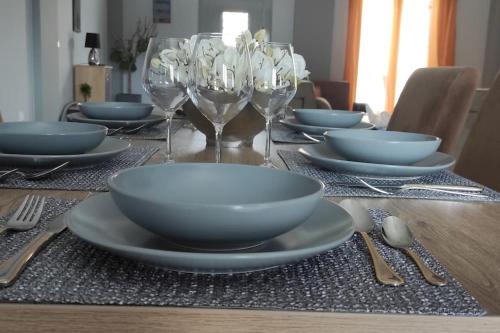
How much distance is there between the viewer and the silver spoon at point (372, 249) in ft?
1.26

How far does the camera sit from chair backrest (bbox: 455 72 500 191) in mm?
1334

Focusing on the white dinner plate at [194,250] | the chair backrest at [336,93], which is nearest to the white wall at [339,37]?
the chair backrest at [336,93]

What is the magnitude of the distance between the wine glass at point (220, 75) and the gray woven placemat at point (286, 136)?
53 cm

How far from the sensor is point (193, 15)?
764cm

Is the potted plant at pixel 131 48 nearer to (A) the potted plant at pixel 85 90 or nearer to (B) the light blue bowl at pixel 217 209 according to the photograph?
(A) the potted plant at pixel 85 90

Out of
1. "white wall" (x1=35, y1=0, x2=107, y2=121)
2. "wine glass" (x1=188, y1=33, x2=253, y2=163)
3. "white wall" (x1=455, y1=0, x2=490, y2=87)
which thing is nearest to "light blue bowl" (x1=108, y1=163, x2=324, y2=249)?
"wine glass" (x1=188, y1=33, x2=253, y2=163)

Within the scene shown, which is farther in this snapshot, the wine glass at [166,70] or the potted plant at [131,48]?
the potted plant at [131,48]

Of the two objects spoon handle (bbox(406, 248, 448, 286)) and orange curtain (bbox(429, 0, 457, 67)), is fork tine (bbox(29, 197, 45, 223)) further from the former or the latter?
orange curtain (bbox(429, 0, 457, 67))

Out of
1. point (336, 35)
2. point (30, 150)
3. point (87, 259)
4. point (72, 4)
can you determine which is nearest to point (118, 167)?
point (30, 150)

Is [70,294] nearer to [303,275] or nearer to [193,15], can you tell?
[303,275]

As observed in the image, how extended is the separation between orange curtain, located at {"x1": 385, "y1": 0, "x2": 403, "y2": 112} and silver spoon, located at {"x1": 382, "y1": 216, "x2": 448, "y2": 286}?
22.9ft

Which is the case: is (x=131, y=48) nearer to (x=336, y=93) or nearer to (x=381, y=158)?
(x=336, y=93)

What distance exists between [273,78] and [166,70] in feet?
0.56

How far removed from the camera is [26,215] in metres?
0.51
